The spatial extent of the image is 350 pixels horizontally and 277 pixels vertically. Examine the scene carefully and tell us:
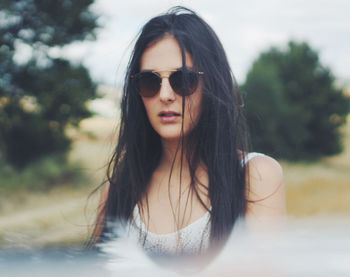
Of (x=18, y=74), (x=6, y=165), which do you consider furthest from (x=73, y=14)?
(x=6, y=165)

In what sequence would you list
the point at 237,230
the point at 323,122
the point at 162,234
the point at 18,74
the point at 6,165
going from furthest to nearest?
the point at 323,122 < the point at 6,165 < the point at 18,74 < the point at 162,234 < the point at 237,230

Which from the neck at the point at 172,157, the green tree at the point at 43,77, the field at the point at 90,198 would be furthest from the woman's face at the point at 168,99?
the green tree at the point at 43,77

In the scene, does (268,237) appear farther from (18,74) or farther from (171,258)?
(18,74)

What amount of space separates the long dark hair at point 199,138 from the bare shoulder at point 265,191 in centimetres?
4

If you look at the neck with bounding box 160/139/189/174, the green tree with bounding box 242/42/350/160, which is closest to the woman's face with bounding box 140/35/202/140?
the neck with bounding box 160/139/189/174

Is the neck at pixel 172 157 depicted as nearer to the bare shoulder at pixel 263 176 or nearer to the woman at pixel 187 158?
the woman at pixel 187 158

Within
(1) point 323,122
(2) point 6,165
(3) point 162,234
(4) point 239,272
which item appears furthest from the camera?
(1) point 323,122

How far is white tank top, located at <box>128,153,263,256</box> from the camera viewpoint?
1.40m

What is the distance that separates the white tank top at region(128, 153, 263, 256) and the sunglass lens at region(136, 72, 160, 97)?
1.37ft

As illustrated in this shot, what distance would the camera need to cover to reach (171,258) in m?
1.33

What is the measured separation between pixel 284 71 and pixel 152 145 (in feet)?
78.4

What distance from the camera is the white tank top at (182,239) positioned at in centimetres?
140

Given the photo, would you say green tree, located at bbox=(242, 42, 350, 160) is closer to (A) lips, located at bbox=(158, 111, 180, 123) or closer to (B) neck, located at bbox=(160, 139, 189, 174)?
(B) neck, located at bbox=(160, 139, 189, 174)

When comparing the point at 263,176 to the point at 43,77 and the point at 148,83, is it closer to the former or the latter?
the point at 148,83
